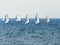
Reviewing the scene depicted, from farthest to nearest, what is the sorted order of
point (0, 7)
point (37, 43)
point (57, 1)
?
point (0, 7), point (57, 1), point (37, 43)

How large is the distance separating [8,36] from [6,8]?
838mm

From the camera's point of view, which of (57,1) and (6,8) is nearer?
(57,1)

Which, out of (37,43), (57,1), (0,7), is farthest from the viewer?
(0,7)

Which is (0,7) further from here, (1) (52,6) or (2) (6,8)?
(1) (52,6)

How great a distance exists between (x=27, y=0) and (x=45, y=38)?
901 mm

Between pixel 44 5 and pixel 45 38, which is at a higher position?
pixel 44 5

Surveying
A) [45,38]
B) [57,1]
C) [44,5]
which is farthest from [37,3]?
[45,38]

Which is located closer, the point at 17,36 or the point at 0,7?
the point at 17,36

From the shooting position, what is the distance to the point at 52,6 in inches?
193

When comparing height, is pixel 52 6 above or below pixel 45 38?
above

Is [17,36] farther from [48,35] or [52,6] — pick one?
[52,6]

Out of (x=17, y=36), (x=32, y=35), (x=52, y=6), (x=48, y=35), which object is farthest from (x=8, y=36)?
(x=52, y=6)

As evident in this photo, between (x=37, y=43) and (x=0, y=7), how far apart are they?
1229 millimetres

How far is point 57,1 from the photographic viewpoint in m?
4.54
